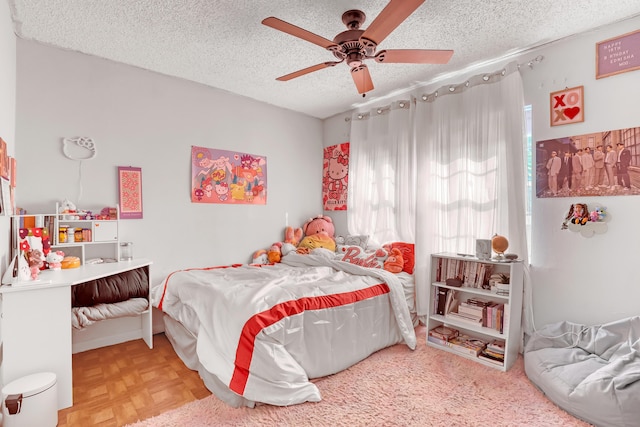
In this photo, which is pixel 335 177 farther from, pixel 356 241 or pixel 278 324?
pixel 278 324

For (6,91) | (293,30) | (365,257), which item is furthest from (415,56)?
(6,91)

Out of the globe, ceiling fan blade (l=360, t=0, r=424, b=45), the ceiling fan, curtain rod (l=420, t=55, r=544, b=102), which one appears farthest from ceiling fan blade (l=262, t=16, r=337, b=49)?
the globe

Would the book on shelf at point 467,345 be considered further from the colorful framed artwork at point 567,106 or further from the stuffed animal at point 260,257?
the stuffed animal at point 260,257

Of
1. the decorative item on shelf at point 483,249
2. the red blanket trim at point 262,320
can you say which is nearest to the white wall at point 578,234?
the decorative item on shelf at point 483,249

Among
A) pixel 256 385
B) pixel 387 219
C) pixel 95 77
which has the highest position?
pixel 95 77

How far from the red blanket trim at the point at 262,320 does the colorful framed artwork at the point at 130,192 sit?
1823mm

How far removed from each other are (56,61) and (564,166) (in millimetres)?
4173

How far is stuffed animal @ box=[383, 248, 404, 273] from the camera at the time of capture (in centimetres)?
328

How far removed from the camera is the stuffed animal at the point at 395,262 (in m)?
3.28

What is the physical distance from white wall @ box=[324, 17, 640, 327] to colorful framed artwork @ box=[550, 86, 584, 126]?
0.04 metres

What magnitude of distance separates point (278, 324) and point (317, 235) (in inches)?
82.3

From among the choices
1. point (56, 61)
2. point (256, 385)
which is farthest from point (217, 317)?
point (56, 61)

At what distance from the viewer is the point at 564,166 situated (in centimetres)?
247

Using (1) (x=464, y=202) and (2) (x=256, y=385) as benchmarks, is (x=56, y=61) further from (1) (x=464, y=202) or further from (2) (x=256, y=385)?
(1) (x=464, y=202)
